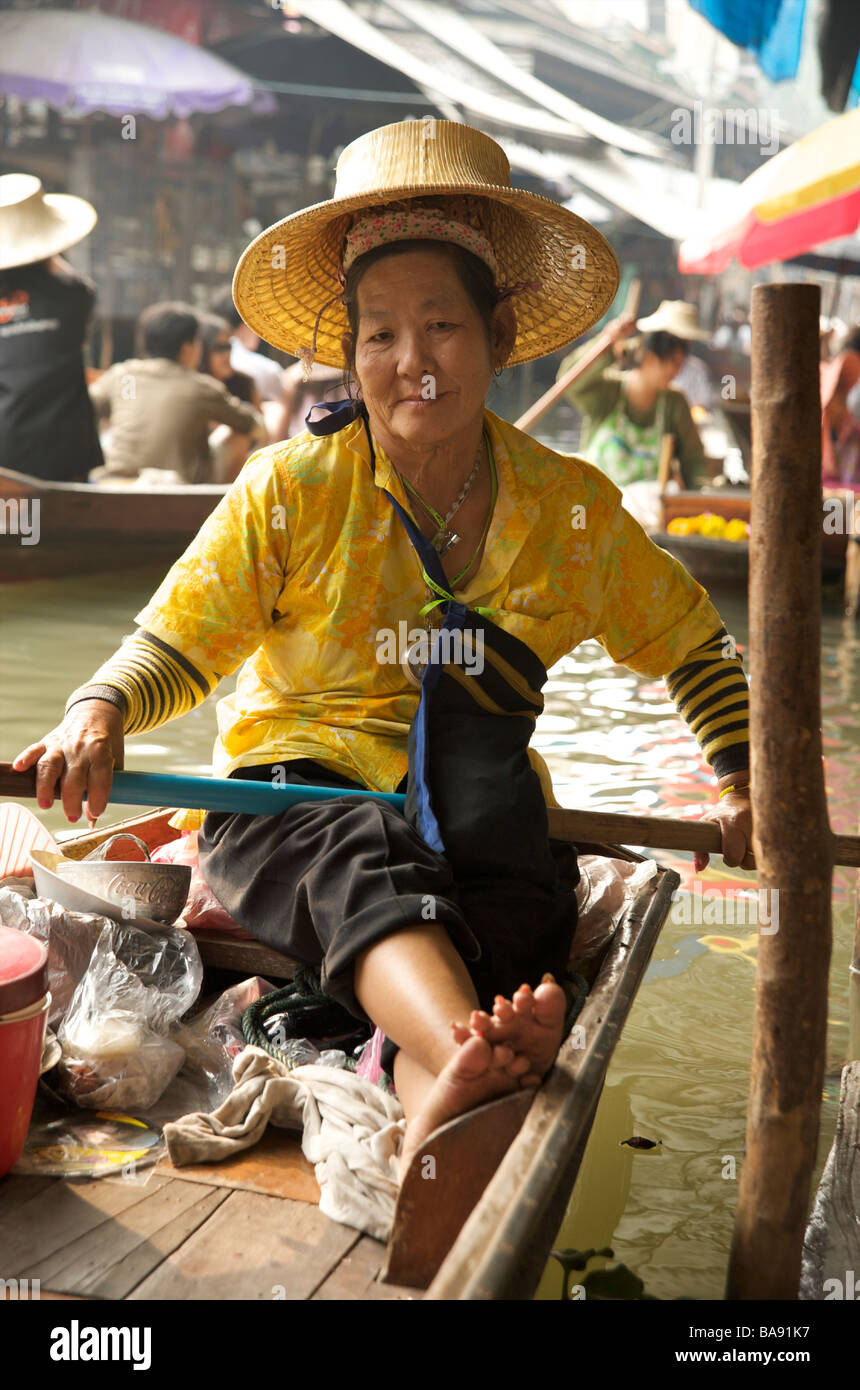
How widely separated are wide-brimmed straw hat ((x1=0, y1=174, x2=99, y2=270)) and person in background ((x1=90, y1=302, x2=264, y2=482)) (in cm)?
112

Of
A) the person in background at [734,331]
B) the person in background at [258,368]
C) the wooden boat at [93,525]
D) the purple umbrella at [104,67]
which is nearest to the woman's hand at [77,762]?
the wooden boat at [93,525]

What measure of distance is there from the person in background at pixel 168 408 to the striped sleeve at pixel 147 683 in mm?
5507

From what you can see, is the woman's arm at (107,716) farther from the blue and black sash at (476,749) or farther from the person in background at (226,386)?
the person in background at (226,386)

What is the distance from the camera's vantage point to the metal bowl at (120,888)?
202cm

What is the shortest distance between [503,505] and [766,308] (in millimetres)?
801

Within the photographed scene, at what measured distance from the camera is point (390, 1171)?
4.98 feet

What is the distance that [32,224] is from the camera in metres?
6.09

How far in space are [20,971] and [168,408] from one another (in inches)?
243

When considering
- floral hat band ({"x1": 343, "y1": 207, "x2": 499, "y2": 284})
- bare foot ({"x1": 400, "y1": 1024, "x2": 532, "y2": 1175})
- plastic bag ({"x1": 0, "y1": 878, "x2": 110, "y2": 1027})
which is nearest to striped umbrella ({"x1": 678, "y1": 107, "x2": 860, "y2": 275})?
floral hat band ({"x1": 343, "y1": 207, "x2": 499, "y2": 284})

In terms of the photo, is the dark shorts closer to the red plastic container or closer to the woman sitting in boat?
the woman sitting in boat

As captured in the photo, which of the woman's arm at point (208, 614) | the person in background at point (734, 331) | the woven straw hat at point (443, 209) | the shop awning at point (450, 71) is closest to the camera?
the woman's arm at point (208, 614)

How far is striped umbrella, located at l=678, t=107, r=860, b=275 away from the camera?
643 cm

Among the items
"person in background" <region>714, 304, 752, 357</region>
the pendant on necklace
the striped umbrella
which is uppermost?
"person in background" <region>714, 304, 752, 357</region>
